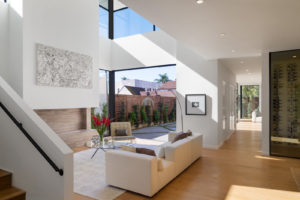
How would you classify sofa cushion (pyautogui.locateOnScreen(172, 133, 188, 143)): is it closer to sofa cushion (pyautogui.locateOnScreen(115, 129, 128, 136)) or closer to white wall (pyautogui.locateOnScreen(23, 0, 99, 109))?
sofa cushion (pyautogui.locateOnScreen(115, 129, 128, 136))

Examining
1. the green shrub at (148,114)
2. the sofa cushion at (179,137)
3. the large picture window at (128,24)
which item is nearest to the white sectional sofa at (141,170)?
the sofa cushion at (179,137)

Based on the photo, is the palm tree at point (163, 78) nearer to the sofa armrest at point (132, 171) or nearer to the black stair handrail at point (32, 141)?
the sofa armrest at point (132, 171)

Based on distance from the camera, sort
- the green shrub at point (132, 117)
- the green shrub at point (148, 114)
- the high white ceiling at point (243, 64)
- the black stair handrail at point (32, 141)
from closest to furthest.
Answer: the black stair handrail at point (32, 141), the high white ceiling at point (243, 64), the green shrub at point (132, 117), the green shrub at point (148, 114)

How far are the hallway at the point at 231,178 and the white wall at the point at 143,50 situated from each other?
138 inches

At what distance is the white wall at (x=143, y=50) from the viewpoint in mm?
7141

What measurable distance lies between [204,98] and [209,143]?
1399 millimetres

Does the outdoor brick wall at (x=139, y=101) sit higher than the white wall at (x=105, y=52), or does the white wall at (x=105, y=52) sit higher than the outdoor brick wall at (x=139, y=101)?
the white wall at (x=105, y=52)

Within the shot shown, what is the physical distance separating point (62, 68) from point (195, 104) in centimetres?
403

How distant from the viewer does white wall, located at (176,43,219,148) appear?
6266 millimetres

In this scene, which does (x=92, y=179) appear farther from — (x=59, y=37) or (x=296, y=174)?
(x=296, y=174)

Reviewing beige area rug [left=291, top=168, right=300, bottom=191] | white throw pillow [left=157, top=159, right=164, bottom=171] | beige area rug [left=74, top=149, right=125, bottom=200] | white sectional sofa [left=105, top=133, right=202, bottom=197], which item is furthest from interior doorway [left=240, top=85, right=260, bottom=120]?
white throw pillow [left=157, top=159, right=164, bottom=171]

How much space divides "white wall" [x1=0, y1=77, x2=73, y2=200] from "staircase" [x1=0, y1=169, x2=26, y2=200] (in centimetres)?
5

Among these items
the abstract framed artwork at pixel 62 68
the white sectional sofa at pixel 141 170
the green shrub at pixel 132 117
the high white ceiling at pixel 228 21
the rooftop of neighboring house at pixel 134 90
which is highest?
the high white ceiling at pixel 228 21

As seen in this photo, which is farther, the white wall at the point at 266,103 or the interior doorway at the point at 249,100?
the interior doorway at the point at 249,100
